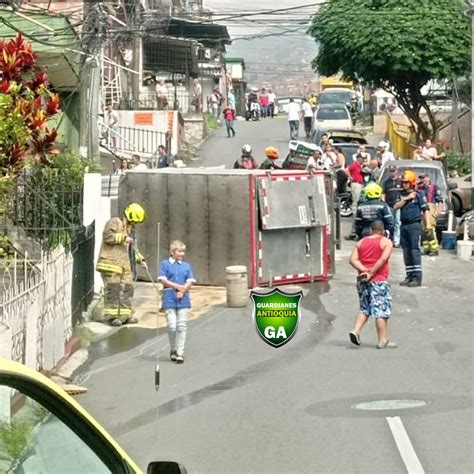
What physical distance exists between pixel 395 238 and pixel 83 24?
25.2ft

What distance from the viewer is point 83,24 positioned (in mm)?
23703

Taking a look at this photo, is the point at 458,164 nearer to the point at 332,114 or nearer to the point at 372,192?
the point at 332,114

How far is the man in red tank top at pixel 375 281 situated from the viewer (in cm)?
1348

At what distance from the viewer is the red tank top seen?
44.4 feet

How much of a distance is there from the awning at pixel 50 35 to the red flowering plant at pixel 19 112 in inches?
395

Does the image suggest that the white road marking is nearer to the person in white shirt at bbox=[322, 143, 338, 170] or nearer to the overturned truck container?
the overturned truck container

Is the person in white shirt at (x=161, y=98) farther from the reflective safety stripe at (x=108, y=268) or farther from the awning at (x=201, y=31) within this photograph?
the reflective safety stripe at (x=108, y=268)

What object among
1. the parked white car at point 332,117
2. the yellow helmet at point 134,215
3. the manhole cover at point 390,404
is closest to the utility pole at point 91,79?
the yellow helmet at point 134,215

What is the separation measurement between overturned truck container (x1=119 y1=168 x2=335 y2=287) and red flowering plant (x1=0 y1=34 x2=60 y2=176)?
5963mm

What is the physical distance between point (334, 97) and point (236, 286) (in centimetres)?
4178

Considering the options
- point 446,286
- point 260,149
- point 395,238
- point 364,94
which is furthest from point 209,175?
point 364,94

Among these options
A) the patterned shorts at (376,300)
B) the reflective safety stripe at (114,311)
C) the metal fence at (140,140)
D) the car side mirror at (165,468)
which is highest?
the metal fence at (140,140)

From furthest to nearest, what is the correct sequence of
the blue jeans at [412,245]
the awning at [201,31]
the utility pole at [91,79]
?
the awning at [201,31] < the utility pole at [91,79] < the blue jeans at [412,245]

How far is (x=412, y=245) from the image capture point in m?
17.7
